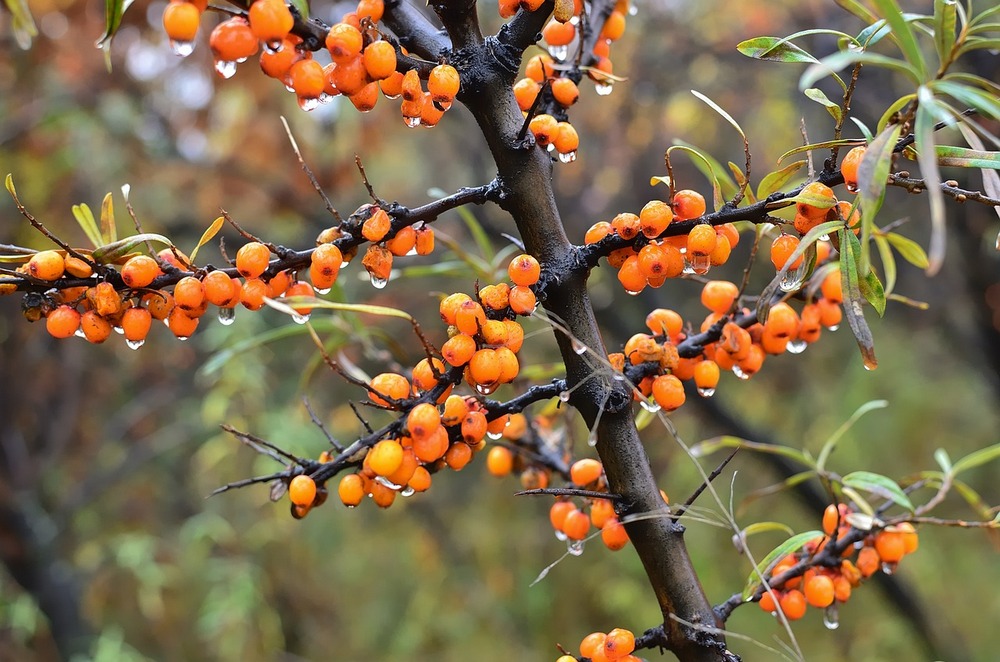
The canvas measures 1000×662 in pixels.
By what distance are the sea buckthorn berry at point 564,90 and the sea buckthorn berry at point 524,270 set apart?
178 mm

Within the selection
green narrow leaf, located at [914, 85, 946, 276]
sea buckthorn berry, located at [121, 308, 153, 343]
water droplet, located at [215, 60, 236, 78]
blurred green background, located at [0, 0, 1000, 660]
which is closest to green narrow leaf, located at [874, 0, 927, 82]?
green narrow leaf, located at [914, 85, 946, 276]

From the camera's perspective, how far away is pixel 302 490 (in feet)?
1.69

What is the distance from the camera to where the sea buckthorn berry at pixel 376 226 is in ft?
1.63

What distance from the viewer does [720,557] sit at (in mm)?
2842

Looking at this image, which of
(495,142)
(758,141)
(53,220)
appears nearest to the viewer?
(495,142)

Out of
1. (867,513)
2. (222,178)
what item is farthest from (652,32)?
(867,513)

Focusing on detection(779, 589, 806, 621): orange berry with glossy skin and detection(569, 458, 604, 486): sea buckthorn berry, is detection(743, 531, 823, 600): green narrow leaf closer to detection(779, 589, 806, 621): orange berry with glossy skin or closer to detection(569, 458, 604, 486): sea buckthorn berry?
detection(779, 589, 806, 621): orange berry with glossy skin

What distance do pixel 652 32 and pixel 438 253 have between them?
113cm

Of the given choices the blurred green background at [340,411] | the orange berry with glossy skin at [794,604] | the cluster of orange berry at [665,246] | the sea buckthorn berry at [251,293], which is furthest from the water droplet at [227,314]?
the blurred green background at [340,411]

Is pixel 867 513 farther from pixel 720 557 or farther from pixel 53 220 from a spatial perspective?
pixel 53 220

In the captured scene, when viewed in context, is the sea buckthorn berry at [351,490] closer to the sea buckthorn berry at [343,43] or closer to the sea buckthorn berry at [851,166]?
the sea buckthorn berry at [343,43]

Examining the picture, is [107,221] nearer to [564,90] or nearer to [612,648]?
[564,90]

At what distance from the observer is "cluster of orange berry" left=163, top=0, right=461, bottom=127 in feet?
1.31

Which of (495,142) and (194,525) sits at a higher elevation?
(495,142)
